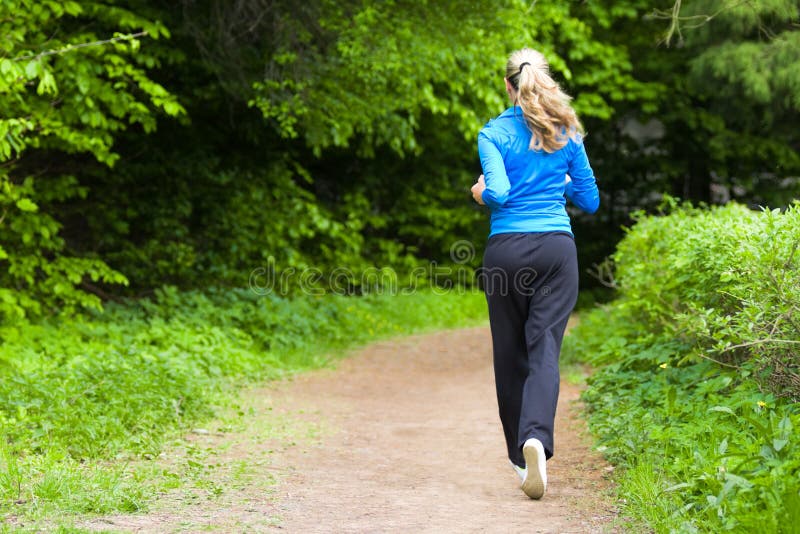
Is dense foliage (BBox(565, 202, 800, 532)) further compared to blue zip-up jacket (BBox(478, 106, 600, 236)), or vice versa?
blue zip-up jacket (BBox(478, 106, 600, 236))

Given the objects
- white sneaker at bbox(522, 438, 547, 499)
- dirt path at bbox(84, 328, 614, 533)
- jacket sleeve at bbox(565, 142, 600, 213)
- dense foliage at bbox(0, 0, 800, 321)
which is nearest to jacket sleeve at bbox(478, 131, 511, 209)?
jacket sleeve at bbox(565, 142, 600, 213)

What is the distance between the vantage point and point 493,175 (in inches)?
166

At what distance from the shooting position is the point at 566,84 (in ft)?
55.5

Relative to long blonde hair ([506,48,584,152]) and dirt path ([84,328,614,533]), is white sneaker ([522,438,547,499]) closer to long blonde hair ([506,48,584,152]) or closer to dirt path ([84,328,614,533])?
dirt path ([84,328,614,533])

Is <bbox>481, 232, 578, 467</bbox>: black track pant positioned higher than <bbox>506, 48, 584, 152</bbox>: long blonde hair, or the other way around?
<bbox>506, 48, 584, 152</bbox>: long blonde hair

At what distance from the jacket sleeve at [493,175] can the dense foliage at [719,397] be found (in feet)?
3.77

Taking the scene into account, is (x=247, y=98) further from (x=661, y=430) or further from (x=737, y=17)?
(x=661, y=430)

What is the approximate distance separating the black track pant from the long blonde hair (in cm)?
47

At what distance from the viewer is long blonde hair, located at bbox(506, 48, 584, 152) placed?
424cm

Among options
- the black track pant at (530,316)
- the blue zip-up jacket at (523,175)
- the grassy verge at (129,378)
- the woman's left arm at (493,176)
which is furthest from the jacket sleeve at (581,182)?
the grassy verge at (129,378)

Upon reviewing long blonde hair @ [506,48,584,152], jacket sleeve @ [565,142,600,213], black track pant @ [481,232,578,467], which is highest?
long blonde hair @ [506,48,584,152]

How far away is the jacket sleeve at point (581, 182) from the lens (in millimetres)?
4410

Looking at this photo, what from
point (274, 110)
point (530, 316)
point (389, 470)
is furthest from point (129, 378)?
point (274, 110)

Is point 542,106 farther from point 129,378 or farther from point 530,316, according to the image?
point 129,378
